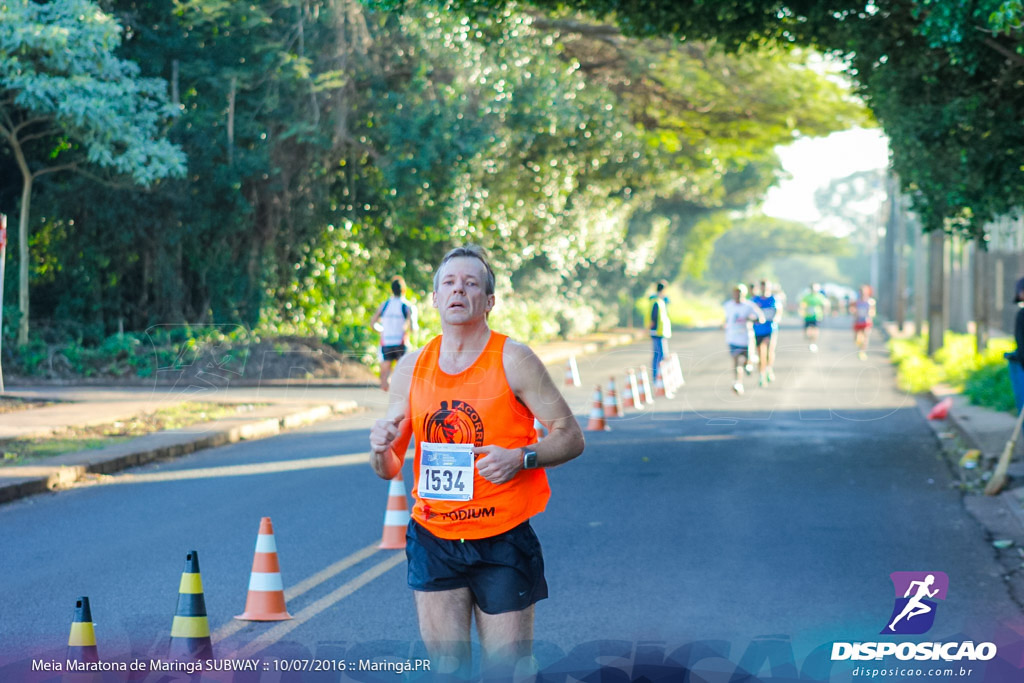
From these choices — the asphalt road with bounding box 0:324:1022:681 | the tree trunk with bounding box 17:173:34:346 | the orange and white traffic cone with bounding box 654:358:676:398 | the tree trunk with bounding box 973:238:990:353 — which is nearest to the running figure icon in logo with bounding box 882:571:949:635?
the asphalt road with bounding box 0:324:1022:681

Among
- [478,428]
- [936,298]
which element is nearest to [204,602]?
[478,428]

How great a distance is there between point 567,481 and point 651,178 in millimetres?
27183

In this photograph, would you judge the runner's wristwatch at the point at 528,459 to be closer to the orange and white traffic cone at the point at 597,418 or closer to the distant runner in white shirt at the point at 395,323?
the orange and white traffic cone at the point at 597,418

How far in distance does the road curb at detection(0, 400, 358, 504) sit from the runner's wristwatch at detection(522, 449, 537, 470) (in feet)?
26.9

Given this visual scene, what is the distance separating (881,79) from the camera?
531 inches

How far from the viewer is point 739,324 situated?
2036 cm

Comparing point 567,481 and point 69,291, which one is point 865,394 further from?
point 69,291

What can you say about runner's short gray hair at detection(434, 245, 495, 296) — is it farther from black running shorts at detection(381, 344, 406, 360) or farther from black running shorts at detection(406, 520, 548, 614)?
black running shorts at detection(381, 344, 406, 360)

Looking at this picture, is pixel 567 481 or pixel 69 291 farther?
pixel 69 291

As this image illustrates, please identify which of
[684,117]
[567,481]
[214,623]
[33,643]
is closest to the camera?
[33,643]

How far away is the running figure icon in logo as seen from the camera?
671 cm

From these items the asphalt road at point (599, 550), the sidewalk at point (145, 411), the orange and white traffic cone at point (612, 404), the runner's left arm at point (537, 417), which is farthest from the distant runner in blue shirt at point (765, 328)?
the runner's left arm at point (537, 417)

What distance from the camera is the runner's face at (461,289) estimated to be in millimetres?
4074

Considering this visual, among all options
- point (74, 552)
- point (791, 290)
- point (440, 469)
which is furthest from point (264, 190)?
point (791, 290)
